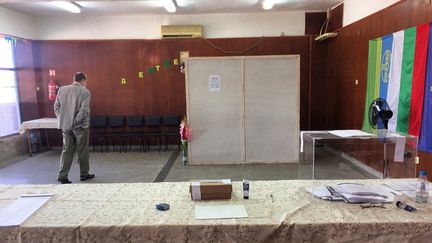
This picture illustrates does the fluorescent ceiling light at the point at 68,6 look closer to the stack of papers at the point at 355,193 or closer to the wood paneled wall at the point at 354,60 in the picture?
the wood paneled wall at the point at 354,60

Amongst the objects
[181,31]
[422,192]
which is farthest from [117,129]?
[422,192]

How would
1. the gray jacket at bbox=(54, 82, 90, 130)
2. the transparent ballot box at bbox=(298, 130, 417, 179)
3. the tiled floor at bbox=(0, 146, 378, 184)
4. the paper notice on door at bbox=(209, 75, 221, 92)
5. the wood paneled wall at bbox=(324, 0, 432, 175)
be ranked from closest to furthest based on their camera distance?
the transparent ballot box at bbox=(298, 130, 417, 179) < the wood paneled wall at bbox=(324, 0, 432, 175) < the gray jacket at bbox=(54, 82, 90, 130) < the tiled floor at bbox=(0, 146, 378, 184) < the paper notice on door at bbox=(209, 75, 221, 92)

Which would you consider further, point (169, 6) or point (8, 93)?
point (8, 93)

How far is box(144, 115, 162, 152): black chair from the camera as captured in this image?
24.9 feet

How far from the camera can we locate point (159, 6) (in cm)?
677

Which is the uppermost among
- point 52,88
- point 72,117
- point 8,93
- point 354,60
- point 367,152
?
point 354,60

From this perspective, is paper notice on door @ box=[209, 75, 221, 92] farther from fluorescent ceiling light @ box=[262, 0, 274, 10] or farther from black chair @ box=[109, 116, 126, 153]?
black chair @ box=[109, 116, 126, 153]

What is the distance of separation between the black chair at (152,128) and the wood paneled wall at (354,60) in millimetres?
A: 4059

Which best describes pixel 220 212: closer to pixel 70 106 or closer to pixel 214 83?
pixel 70 106

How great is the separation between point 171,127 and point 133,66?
1791 mm

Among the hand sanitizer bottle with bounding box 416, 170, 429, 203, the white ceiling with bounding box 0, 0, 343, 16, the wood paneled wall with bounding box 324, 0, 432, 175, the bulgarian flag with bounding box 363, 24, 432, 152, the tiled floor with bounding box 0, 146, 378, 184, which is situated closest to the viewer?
the hand sanitizer bottle with bounding box 416, 170, 429, 203

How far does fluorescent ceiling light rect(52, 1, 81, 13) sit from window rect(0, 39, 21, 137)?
152 centimetres

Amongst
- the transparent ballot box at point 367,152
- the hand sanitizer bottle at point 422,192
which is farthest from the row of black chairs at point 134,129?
the hand sanitizer bottle at point 422,192

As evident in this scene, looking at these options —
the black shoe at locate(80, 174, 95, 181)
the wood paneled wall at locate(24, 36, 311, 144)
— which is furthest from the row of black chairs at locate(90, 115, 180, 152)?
the black shoe at locate(80, 174, 95, 181)
